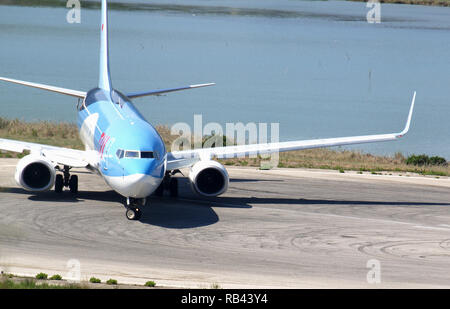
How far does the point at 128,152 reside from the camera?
26.7 metres

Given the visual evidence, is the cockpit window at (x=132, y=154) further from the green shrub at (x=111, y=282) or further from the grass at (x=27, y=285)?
Result: the grass at (x=27, y=285)

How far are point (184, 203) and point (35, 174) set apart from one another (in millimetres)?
6025

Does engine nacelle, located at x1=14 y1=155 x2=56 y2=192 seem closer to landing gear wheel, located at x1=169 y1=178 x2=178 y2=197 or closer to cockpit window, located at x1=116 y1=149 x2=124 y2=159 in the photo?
cockpit window, located at x1=116 y1=149 x2=124 y2=159

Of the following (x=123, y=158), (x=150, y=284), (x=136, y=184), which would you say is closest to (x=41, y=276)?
(x=150, y=284)

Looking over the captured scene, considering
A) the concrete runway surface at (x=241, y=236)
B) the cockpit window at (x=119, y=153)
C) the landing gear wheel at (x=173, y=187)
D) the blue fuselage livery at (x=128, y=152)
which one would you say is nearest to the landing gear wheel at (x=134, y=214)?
the concrete runway surface at (x=241, y=236)

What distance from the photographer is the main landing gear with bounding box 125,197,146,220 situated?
2744 cm

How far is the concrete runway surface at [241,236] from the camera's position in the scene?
21766mm

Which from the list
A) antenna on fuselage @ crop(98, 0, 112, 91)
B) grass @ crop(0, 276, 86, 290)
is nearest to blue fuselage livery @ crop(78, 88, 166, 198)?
antenna on fuselage @ crop(98, 0, 112, 91)

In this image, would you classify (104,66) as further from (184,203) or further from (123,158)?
(123,158)

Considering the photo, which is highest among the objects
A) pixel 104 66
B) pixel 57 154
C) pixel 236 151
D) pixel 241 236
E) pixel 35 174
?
pixel 104 66

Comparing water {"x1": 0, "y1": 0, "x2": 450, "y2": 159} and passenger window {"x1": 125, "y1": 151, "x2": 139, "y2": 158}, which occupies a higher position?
water {"x1": 0, "y1": 0, "x2": 450, "y2": 159}

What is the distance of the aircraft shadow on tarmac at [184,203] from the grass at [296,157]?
9018 mm
